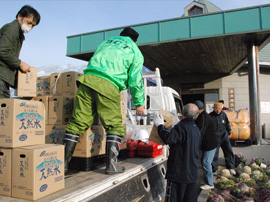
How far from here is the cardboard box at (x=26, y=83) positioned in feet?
8.44

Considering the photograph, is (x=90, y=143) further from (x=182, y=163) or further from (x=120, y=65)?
(x=182, y=163)

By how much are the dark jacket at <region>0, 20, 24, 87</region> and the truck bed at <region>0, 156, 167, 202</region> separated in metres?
1.24

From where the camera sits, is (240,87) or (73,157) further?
(240,87)

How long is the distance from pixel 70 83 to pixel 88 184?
1.75 meters

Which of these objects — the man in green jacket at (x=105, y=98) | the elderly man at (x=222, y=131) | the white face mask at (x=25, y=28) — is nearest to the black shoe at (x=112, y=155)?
the man in green jacket at (x=105, y=98)

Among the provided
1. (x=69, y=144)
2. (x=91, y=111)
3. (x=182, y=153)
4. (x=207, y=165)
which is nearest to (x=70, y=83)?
(x=91, y=111)

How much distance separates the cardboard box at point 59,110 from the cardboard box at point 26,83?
0.39 m

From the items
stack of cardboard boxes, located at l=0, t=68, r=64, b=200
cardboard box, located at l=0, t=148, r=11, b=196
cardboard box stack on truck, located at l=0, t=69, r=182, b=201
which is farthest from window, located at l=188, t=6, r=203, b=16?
cardboard box, located at l=0, t=148, r=11, b=196

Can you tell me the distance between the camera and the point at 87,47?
11164 mm

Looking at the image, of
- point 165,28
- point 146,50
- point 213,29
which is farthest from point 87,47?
point 213,29

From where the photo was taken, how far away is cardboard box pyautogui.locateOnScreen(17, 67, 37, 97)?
8.44 feet

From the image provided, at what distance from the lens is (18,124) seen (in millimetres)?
2088

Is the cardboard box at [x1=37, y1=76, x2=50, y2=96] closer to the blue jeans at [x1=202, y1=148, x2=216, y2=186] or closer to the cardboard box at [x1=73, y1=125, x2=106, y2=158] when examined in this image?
the cardboard box at [x1=73, y1=125, x2=106, y2=158]

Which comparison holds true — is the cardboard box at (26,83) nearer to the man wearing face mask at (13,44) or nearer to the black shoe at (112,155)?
the man wearing face mask at (13,44)
